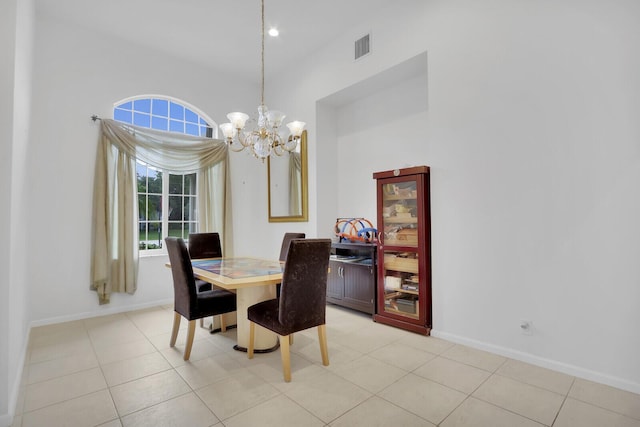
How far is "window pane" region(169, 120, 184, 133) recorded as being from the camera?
4605 mm

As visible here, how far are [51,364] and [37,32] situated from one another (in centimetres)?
357

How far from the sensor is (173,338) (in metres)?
2.81

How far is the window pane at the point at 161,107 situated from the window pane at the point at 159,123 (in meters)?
0.07

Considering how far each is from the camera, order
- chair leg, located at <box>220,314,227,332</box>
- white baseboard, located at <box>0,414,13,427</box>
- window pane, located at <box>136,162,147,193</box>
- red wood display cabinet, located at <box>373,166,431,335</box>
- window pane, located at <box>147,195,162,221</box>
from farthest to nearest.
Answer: window pane, located at <box>147,195,162,221</box>, window pane, located at <box>136,162,147,193</box>, chair leg, located at <box>220,314,227,332</box>, red wood display cabinet, located at <box>373,166,431,335</box>, white baseboard, located at <box>0,414,13,427</box>

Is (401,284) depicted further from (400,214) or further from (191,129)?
(191,129)

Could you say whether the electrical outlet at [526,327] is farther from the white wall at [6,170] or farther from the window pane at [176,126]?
the window pane at [176,126]

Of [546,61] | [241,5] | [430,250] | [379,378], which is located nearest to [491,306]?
[430,250]

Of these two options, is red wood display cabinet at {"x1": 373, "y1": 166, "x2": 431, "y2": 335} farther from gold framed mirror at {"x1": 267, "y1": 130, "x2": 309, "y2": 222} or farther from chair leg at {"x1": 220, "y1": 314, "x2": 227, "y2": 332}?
chair leg at {"x1": 220, "y1": 314, "x2": 227, "y2": 332}

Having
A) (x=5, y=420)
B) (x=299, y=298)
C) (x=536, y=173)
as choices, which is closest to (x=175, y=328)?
(x=5, y=420)

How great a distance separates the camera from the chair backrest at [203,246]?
3740mm

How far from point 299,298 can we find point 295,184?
2.74 m

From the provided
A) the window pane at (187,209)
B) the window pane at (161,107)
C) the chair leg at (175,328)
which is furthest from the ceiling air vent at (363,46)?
the chair leg at (175,328)

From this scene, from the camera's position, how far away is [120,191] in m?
3.91

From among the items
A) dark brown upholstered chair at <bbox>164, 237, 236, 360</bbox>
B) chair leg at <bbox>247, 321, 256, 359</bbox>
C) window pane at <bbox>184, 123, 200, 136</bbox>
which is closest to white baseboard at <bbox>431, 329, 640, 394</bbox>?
chair leg at <bbox>247, 321, 256, 359</bbox>
